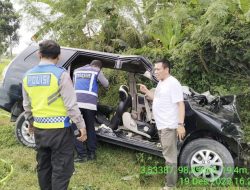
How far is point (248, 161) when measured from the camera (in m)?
5.17

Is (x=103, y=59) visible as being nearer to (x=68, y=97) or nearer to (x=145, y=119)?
(x=145, y=119)

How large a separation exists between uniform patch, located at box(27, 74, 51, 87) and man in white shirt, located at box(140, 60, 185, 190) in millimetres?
1603

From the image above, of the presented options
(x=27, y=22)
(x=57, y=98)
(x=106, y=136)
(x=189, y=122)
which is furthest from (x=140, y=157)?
(x=27, y=22)

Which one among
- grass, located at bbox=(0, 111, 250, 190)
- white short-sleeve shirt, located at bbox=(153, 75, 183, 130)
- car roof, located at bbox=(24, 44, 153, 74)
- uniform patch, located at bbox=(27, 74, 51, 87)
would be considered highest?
car roof, located at bbox=(24, 44, 153, 74)

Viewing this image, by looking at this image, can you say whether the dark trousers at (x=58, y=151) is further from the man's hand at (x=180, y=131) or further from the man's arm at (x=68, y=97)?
the man's hand at (x=180, y=131)

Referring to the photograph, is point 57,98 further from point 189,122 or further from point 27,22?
point 27,22

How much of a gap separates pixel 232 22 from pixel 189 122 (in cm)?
378

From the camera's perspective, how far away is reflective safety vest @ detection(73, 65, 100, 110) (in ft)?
18.2

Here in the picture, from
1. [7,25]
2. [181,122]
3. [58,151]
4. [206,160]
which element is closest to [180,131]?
[181,122]

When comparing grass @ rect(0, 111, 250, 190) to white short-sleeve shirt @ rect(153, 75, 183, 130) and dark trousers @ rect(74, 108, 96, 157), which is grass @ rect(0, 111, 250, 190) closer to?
dark trousers @ rect(74, 108, 96, 157)

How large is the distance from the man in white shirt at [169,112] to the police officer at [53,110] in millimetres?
1304

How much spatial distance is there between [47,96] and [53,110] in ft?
0.50

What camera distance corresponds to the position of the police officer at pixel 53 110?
11.4ft

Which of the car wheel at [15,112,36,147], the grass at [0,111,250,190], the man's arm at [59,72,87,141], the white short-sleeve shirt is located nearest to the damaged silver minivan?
the car wheel at [15,112,36,147]
